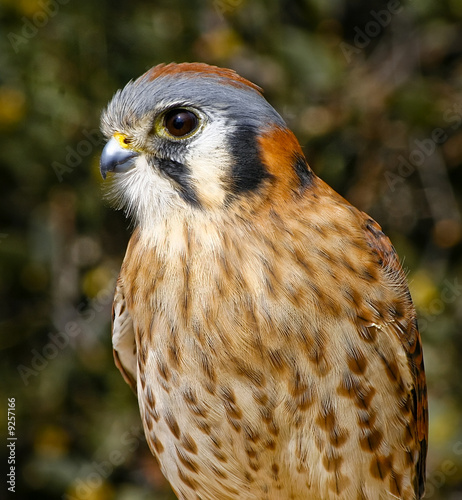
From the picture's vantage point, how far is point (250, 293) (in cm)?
225

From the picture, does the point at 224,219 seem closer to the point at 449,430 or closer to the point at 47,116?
the point at 47,116

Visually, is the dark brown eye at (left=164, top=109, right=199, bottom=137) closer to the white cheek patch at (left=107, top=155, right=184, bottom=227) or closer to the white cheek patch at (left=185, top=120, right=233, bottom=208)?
the white cheek patch at (left=185, top=120, right=233, bottom=208)

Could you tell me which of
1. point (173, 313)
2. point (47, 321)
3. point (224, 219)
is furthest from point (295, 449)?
point (47, 321)

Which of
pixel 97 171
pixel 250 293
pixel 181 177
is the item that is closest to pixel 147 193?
pixel 181 177

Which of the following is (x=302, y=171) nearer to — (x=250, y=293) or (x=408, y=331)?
(x=250, y=293)

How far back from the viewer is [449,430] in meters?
3.92

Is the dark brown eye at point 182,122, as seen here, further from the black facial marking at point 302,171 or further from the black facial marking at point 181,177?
the black facial marking at point 302,171

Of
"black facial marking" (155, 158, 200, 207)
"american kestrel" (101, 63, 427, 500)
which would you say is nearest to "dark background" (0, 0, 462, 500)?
"american kestrel" (101, 63, 427, 500)

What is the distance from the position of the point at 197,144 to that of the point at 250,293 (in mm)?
462

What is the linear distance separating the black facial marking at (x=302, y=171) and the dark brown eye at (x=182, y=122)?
1.13ft

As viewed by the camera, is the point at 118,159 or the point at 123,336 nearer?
the point at 118,159

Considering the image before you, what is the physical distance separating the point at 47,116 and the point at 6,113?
20cm

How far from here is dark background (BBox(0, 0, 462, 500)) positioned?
3818 millimetres

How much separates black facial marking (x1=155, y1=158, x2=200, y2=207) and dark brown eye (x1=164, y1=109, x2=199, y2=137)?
0.09 meters
